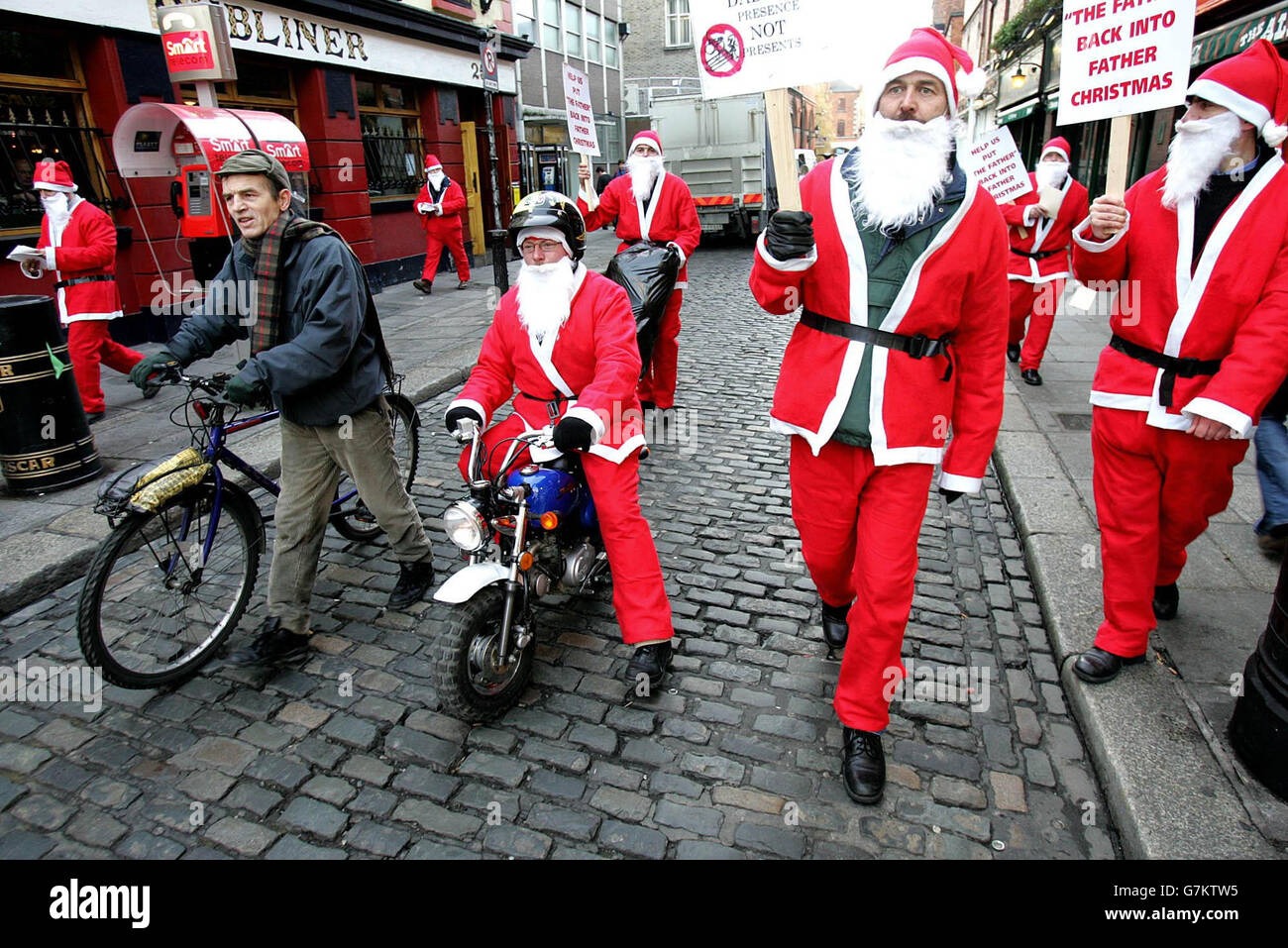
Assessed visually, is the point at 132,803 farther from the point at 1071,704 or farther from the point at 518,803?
the point at 1071,704

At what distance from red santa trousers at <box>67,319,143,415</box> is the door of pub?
11.2 m

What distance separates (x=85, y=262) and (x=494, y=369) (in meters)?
5.09

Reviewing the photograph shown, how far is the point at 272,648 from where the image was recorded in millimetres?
3482

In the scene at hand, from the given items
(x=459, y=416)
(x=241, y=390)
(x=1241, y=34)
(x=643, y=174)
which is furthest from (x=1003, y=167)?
(x=1241, y=34)

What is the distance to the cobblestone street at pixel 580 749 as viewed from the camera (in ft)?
8.42

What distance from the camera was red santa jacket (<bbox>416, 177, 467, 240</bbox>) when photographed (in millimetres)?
13180

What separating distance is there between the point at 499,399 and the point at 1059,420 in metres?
4.84

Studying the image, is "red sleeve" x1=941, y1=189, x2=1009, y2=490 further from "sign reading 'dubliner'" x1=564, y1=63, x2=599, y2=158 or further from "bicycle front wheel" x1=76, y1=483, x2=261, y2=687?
"sign reading 'dubliner'" x1=564, y1=63, x2=599, y2=158

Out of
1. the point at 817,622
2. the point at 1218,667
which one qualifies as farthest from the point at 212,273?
the point at 1218,667

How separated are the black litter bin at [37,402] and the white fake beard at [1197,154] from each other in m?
6.07

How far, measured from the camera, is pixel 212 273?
33.9 feet

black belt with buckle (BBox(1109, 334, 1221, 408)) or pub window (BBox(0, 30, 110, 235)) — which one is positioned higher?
pub window (BBox(0, 30, 110, 235))

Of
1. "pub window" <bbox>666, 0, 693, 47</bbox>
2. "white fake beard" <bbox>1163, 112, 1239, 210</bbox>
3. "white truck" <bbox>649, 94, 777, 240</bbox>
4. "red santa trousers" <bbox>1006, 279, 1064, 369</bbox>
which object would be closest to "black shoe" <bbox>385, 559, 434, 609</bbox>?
"white fake beard" <bbox>1163, 112, 1239, 210</bbox>

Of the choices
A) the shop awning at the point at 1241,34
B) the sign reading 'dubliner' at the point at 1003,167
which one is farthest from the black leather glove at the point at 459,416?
the shop awning at the point at 1241,34
